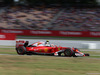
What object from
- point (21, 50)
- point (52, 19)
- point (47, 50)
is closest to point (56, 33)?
point (52, 19)

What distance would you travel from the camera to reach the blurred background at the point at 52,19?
2564 centimetres

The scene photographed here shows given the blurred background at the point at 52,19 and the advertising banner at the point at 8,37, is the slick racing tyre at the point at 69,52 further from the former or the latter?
the blurred background at the point at 52,19

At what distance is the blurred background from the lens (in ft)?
84.1

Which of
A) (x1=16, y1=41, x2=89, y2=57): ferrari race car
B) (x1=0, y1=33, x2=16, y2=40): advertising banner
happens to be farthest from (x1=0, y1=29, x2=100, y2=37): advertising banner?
(x1=16, y1=41, x2=89, y2=57): ferrari race car

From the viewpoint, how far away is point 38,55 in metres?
11.2

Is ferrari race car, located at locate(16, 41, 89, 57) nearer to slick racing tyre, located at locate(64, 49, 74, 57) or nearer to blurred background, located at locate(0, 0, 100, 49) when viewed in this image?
slick racing tyre, located at locate(64, 49, 74, 57)

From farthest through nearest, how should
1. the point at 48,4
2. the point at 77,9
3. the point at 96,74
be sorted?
the point at 48,4 → the point at 77,9 → the point at 96,74

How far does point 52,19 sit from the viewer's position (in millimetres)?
29500

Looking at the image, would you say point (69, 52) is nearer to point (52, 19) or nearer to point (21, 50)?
point (21, 50)

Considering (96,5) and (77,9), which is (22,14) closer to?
(77,9)

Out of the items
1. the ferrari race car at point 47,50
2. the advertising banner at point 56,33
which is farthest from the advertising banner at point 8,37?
the ferrari race car at point 47,50

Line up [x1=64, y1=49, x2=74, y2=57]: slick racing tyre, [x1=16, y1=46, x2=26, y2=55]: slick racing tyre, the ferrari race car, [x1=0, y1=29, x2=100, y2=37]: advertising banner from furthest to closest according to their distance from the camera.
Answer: [x1=0, y1=29, x2=100, y2=37]: advertising banner
[x1=16, y1=46, x2=26, y2=55]: slick racing tyre
the ferrari race car
[x1=64, y1=49, x2=74, y2=57]: slick racing tyre

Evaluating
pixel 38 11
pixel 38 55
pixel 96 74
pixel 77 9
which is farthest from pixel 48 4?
pixel 96 74

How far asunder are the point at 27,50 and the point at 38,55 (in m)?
0.60
